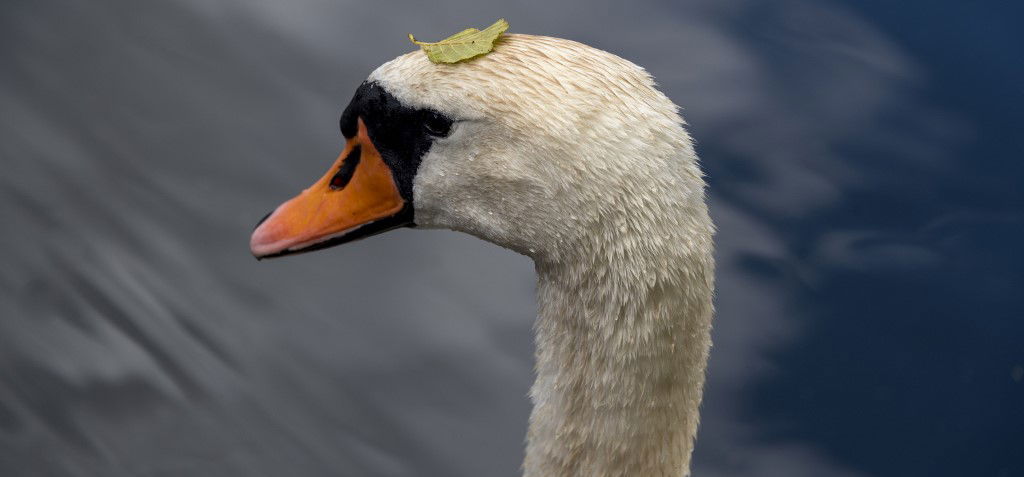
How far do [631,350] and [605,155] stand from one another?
0.82 feet

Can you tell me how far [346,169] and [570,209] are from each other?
0.37 metres

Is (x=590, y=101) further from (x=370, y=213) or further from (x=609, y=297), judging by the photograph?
(x=370, y=213)

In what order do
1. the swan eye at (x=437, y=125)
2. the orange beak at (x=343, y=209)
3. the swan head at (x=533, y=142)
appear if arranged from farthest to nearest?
the orange beak at (x=343, y=209), the swan eye at (x=437, y=125), the swan head at (x=533, y=142)

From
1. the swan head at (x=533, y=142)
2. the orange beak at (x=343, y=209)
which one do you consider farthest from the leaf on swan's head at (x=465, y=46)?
the orange beak at (x=343, y=209)

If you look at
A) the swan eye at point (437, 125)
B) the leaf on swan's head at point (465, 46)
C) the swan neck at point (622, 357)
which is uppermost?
the leaf on swan's head at point (465, 46)

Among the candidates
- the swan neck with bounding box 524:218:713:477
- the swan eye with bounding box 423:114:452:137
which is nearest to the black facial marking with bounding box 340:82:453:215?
the swan eye with bounding box 423:114:452:137

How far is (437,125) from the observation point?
5.38 feet

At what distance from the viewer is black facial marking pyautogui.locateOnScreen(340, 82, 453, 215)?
5.42 feet

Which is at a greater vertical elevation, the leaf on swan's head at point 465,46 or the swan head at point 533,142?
the leaf on swan's head at point 465,46

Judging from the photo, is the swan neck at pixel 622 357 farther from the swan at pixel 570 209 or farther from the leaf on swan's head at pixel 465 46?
the leaf on swan's head at pixel 465 46

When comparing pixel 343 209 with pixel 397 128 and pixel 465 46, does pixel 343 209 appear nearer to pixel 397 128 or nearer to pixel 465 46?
pixel 397 128

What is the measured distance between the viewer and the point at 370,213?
179cm

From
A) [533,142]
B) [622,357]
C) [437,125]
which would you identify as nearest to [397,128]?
[437,125]

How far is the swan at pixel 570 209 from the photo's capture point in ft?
5.02
